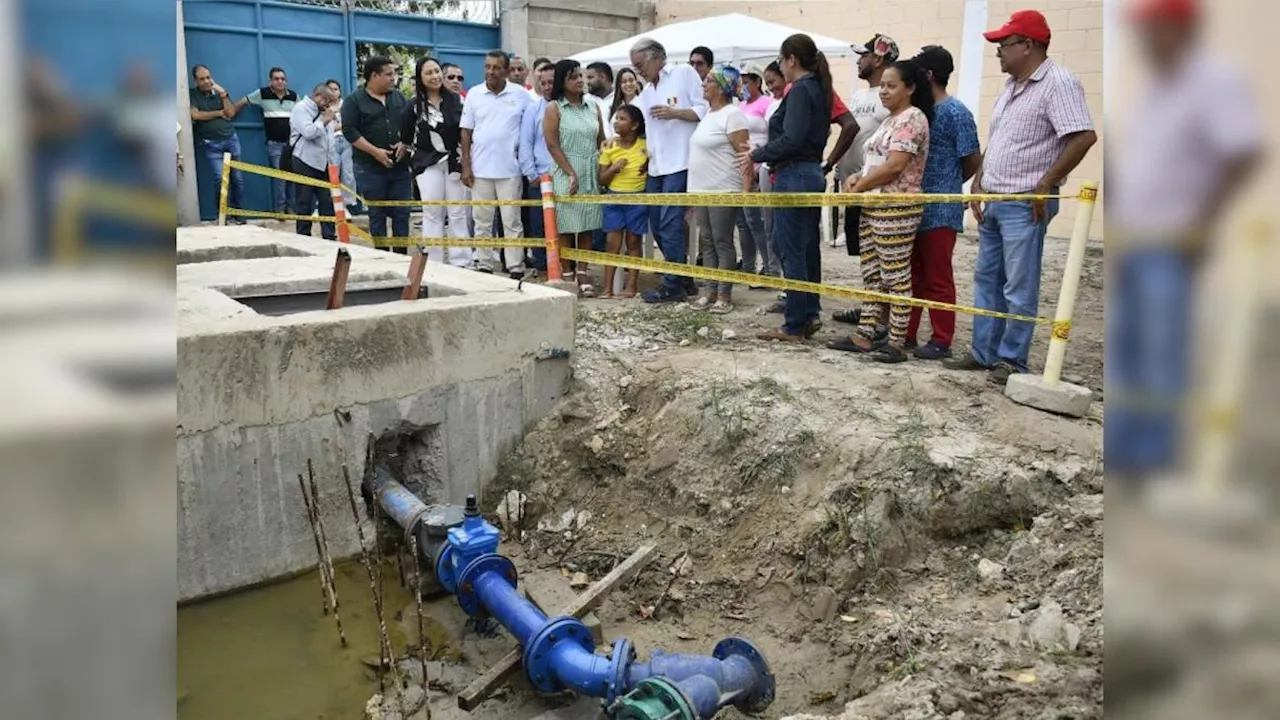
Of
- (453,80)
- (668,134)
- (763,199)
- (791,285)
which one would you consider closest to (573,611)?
(791,285)

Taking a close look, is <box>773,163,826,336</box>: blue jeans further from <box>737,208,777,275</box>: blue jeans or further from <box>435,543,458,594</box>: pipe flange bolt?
<box>435,543,458,594</box>: pipe flange bolt

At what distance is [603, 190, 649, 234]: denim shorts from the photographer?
281 inches

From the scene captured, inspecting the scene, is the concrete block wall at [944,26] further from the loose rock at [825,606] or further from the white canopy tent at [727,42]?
the loose rock at [825,606]

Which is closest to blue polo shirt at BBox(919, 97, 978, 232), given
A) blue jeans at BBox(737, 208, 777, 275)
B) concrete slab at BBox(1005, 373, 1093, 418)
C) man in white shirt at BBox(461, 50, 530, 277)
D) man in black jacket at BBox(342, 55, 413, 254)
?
concrete slab at BBox(1005, 373, 1093, 418)

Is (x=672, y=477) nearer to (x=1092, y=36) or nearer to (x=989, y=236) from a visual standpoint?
(x=989, y=236)

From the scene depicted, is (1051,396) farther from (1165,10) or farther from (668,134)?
(1165,10)

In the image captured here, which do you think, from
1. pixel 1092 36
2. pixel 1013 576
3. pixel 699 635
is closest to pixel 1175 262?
pixel 1013 576

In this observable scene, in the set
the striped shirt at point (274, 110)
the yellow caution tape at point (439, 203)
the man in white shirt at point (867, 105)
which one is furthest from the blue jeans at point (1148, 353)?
the striped shirt at point (274, 110)

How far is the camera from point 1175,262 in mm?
707

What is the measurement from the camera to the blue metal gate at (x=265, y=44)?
1125 centimetres

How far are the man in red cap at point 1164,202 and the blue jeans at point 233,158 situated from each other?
11.2 meters

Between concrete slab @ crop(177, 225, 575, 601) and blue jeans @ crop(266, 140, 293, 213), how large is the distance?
617cm

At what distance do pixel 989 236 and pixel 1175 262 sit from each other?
14.5 feet

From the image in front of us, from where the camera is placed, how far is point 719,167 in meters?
6.58
